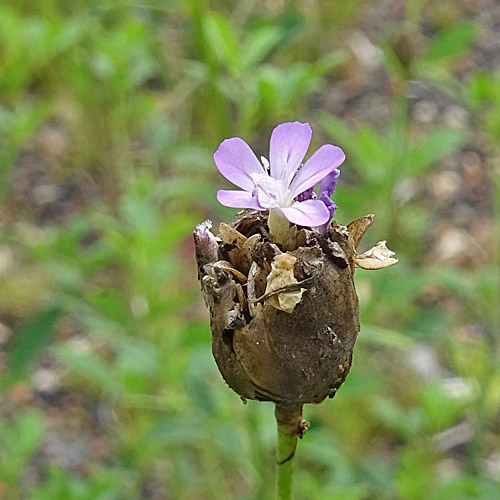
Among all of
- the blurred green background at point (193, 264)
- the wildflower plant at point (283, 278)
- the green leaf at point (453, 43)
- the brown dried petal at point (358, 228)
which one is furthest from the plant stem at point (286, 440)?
the green leaf at point (453, 43)

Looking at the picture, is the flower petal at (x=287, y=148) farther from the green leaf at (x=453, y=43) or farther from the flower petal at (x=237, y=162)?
the green leaf at (x=453, y=43)

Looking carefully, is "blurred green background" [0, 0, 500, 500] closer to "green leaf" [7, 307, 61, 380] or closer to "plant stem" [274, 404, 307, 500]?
"green leaf" [7, 307, 61, 380]

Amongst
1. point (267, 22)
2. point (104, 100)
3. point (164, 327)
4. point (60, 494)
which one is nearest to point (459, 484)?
point (60, 494)

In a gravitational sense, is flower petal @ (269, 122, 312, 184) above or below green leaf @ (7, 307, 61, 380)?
above

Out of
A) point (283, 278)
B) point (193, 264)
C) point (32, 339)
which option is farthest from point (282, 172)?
point (193, 264)

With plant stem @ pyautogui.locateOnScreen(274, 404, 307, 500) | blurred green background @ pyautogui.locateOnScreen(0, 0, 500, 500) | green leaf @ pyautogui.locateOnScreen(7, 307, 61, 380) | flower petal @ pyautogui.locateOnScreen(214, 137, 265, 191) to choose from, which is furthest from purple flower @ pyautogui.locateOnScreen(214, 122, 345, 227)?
green leaf @ pyautogui.locateOnScreen(7, 307, 61, 380)

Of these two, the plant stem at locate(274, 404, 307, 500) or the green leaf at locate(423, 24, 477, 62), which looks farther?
the green leaf at locate(423, 24, 477, 62)

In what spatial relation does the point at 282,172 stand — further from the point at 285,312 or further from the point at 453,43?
the point at 453,43
